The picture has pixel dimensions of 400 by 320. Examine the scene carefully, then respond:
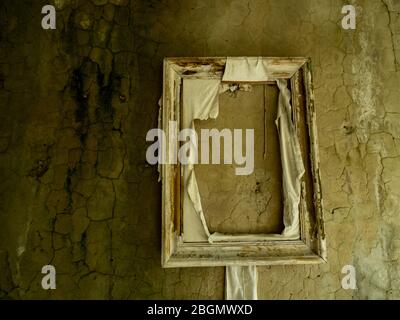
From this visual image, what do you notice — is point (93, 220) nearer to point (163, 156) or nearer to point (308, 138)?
point (163, 156)

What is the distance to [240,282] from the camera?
67.9 inches

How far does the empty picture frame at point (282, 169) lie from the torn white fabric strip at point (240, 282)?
0.12 meters

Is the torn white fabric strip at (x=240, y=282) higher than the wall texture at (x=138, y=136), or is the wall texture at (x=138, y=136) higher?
the wall texture at (x=138, y=136)

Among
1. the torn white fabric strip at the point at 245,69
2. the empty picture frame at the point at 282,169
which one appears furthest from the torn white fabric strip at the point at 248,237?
the torn white fabric strip at the point at 245,69

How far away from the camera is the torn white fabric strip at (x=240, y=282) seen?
5.64 feet

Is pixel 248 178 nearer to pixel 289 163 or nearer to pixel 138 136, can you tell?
pixel 289 163

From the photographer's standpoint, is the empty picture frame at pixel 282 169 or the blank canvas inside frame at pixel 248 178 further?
the blank canvas inside frame at pixel 248 178

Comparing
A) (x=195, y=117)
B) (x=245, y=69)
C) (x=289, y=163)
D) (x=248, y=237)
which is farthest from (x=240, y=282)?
(x=245, y=69)

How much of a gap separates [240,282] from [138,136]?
0.97m

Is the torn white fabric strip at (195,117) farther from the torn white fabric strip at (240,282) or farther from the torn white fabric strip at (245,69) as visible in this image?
the torn white fabric strip at (240,282)

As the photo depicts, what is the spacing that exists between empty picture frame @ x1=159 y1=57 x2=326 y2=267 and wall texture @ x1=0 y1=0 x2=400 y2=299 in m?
0.14
